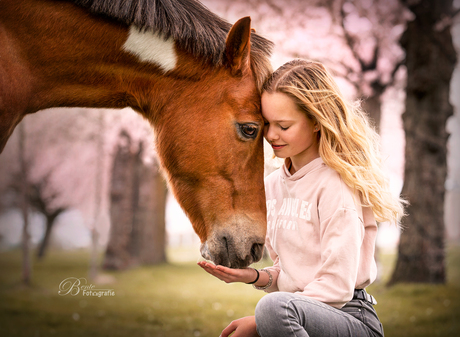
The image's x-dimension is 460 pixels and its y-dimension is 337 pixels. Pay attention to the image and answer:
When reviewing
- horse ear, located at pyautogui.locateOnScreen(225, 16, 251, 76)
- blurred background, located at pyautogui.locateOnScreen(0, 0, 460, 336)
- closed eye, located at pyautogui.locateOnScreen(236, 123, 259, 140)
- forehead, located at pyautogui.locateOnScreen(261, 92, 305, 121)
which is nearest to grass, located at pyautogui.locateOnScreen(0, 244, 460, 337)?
blurred background, located at pyautogui.locateOnScreen(0, 0, 460, 336)

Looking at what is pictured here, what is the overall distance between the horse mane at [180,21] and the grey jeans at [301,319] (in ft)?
3.87

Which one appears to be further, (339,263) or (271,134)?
(271,134)

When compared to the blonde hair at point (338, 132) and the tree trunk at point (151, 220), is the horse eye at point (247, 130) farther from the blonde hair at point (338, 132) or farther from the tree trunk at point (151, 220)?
the tree trunk at point (151, 220)

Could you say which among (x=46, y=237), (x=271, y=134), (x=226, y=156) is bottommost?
(x=46, y=237)

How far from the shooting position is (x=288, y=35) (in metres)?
8.16

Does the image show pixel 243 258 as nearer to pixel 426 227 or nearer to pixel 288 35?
pixel 426 227

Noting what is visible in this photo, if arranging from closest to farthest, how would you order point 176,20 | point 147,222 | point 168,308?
point 176,20 < point 168,308 < point 147,222

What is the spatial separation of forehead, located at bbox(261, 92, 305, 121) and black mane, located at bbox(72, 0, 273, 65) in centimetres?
40

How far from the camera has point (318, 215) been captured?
1.82 meters

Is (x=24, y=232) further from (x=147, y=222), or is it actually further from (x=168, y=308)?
(x=168, y=308)

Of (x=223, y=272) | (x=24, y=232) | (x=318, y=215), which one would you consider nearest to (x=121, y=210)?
(x=24, y=232)

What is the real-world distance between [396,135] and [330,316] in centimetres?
1071

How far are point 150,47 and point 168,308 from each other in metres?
5.07

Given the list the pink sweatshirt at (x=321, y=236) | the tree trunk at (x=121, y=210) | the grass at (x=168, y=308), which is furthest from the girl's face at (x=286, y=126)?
the tree trunk at (x=121, y=210)
